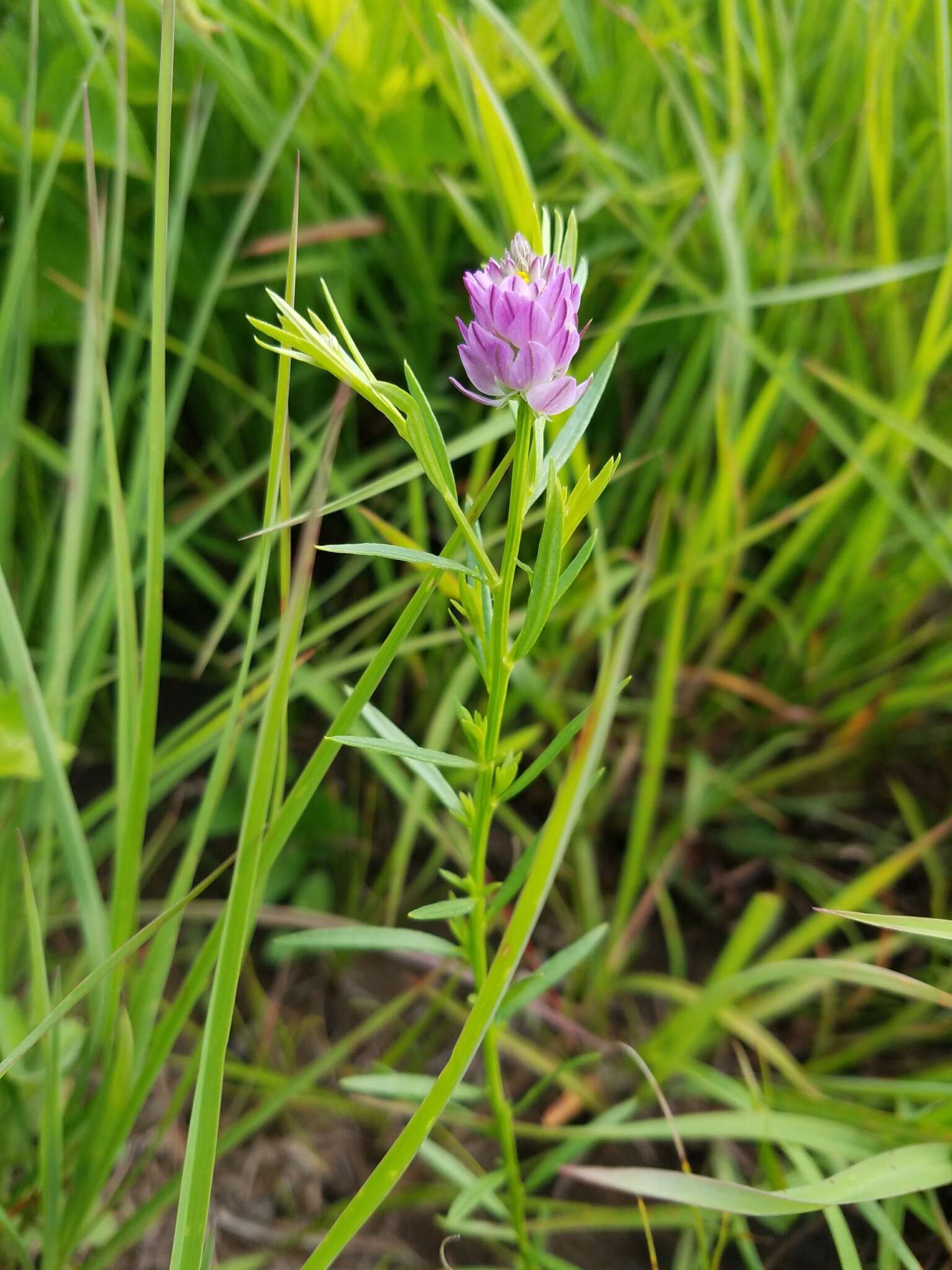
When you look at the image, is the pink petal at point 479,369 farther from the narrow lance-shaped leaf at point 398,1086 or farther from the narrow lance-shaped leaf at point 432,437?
the narrow lance-shaped leaf at point 398,1086

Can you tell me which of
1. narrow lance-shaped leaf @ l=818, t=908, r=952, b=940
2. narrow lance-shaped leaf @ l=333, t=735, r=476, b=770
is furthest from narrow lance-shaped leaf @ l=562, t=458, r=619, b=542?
narrow lance-shaped leaf @ l=818, t=908, r=952, b=940

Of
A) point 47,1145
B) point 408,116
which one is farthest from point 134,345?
point 47,1145

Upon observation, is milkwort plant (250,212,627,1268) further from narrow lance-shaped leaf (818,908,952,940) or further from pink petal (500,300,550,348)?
narrow lance-shaped leaf (818,908,952,940)

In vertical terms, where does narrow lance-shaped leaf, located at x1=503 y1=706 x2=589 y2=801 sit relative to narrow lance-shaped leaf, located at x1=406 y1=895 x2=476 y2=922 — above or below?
above

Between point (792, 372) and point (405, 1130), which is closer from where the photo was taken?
point (405, 1130)

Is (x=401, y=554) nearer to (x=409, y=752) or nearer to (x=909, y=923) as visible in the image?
(x=409, y=752)

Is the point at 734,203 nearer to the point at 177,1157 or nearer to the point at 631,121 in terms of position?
the point at 631,121

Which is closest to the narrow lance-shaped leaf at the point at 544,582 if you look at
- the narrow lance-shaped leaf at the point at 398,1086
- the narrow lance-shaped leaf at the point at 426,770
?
the narrow lance-shaped leaf at the point at 426,770
